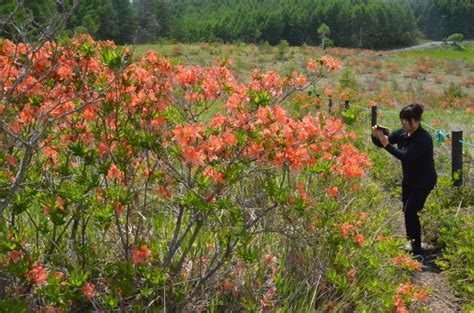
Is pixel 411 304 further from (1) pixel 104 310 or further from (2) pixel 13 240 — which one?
(2) pixel 13 240

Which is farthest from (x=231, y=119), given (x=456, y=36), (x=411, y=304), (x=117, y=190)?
(x=456, y=36)

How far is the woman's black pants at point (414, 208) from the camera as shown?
3.95 m

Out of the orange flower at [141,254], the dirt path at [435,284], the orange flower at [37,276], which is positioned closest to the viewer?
the orange flower at [37,276]

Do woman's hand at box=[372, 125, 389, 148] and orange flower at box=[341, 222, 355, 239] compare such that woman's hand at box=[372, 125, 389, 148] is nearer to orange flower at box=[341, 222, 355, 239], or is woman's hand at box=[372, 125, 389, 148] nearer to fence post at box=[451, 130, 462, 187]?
orange flower at box=[341, 222, 355, 239]

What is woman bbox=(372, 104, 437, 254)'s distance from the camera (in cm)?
378

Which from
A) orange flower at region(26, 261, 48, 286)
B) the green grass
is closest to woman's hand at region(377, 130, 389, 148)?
orange flower at region(26, 261, 48, 286)

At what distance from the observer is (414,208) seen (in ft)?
13.1

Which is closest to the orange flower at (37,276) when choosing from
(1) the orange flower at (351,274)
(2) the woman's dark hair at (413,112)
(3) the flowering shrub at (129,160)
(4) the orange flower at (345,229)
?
(3) the flowering shrub at (129,160)

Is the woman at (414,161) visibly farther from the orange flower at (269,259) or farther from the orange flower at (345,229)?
the orange flower at (269,259)

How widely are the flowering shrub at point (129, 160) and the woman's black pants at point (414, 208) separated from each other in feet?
4.54

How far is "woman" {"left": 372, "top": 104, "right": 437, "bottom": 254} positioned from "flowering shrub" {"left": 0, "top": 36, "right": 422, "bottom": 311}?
4.17 feet

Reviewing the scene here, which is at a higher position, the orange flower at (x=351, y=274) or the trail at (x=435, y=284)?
the orange flower at (x=351, y=274)

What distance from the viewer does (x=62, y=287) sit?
1856mm

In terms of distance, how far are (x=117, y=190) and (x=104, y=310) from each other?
68 centimetres
